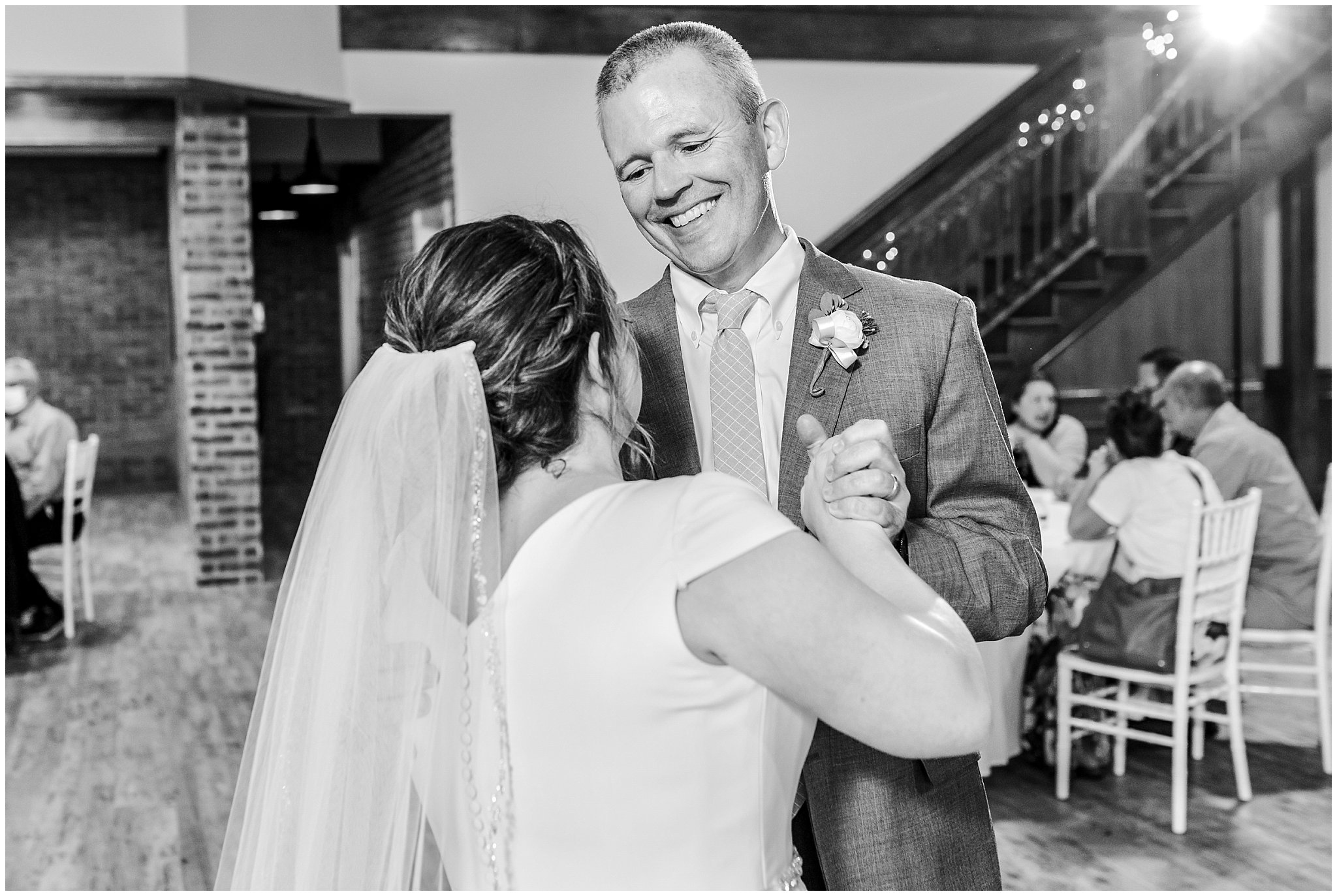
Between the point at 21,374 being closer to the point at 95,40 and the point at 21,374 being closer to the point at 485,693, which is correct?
the point at 95,40

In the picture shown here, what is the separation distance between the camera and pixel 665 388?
5.68 feet

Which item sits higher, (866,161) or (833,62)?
(833,62)

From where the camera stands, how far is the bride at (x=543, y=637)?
1.11 meters

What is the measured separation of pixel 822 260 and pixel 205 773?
3.75m

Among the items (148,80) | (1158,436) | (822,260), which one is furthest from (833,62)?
(822,260)

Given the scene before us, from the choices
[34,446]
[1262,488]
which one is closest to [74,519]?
[34,446]

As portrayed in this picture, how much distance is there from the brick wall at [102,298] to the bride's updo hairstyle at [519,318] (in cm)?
1316

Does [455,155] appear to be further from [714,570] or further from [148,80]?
[714,570]

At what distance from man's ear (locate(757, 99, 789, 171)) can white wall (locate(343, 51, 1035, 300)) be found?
243 inches

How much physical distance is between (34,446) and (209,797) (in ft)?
11.1

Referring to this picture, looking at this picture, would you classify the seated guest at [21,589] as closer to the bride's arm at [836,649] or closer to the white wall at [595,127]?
the white wall at [595,127]

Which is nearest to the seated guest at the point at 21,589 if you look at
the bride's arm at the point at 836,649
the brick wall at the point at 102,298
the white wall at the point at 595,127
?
→ the white wall at the point at 595,127

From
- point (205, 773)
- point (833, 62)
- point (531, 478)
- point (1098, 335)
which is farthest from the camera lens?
point (1098, 335)

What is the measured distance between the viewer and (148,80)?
7570mm
